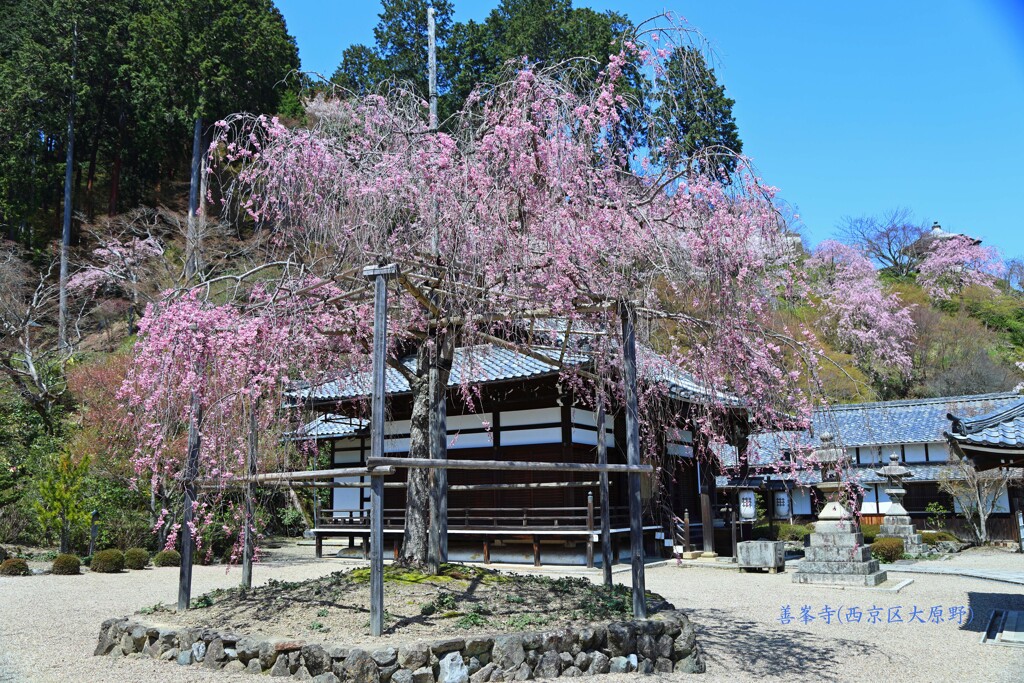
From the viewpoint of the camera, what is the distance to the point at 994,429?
7633 mm

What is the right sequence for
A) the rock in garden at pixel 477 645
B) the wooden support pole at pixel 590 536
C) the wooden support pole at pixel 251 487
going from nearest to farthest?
the rock in garden at pixel 477 645 → the wooden support pole at pixel 251 487 → the wooden support pole at pixel 590 536

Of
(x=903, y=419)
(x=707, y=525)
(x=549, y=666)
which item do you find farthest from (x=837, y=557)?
(x=903, y=419)

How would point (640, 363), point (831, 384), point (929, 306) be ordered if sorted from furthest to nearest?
1. point (929, 306)
2. point (831, 384)
3. point (640, 363)

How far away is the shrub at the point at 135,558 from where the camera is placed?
16094 mm

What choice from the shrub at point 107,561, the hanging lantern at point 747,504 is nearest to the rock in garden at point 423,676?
the shrub at point 107,561

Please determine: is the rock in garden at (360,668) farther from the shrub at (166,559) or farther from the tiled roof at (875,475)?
the tiled roof at (875,475)

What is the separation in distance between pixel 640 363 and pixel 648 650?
326 cm

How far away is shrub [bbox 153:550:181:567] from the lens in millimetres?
16891

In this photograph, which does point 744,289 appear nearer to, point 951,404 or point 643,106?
point 643,106

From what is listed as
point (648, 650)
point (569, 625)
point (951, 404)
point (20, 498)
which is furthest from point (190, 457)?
point (951, 404)

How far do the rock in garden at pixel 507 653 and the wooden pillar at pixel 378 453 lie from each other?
96cm

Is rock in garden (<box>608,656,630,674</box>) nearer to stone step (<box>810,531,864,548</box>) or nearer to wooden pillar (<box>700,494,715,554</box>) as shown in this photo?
stone step (<box>810,531,864,548</box>)

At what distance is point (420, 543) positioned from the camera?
26.4ft

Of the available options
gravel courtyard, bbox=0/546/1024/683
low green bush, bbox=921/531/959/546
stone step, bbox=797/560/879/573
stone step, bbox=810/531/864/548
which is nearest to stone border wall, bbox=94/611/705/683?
gravel courtyard, bbox=0/546/1024/683
